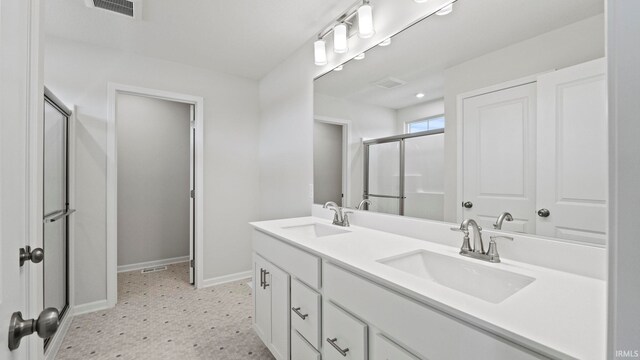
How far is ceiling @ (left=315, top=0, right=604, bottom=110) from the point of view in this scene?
105 centimetres

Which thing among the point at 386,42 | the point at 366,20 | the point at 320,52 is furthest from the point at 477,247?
the point at 320,52

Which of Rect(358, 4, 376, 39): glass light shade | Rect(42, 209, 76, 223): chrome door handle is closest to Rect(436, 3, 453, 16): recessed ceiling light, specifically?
Rect(358, 4, 376, 39): glass light shade

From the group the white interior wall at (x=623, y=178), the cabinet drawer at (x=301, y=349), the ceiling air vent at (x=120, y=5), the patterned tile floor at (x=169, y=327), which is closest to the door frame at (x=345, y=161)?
the cabinet drawer at (x=301, y=349)

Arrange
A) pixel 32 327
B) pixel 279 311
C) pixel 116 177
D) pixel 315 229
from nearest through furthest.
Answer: pixel 32 327
pixel 279 311
pixel 315 229
pixel 116 177

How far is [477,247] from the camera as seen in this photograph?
1.15 m

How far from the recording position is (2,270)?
521 millimetres

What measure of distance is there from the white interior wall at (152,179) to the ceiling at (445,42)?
278 centimetres

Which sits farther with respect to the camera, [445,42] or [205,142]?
[205,142]

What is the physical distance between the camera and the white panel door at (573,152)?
3.03 ft

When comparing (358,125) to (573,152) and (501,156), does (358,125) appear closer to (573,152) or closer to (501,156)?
(501,156)

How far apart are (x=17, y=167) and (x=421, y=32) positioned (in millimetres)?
1718

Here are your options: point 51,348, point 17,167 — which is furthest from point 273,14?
point 51,348

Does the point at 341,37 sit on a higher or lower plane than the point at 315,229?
higher

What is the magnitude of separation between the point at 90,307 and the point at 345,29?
123 inches
